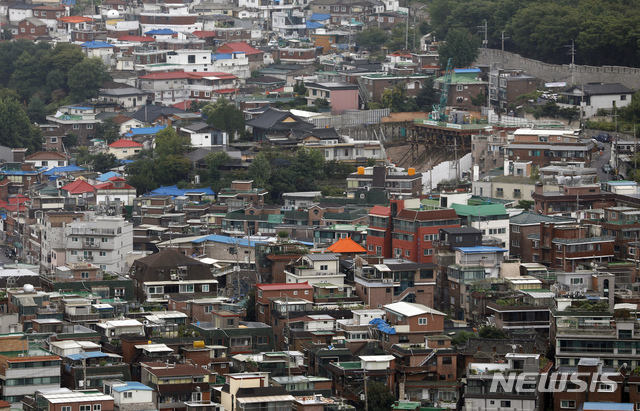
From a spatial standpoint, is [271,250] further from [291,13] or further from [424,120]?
[291,13]

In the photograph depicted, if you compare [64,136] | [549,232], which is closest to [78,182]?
[64,136]

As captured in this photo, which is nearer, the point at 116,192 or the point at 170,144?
the point at 116,192

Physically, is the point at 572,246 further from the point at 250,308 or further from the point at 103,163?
the point at 103,163

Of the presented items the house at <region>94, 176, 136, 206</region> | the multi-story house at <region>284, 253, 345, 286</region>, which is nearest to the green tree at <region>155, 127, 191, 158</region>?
the house at <region>94, 176, 136, 206</region>

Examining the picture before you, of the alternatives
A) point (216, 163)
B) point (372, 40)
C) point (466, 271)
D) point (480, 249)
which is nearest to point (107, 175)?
point (216, 163)

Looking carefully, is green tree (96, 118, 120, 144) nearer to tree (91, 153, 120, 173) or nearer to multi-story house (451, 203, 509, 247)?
tree (91, 153, 120, 173)

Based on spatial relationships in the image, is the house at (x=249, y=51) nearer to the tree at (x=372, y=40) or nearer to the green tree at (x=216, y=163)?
the tree at (x=372, y=40)

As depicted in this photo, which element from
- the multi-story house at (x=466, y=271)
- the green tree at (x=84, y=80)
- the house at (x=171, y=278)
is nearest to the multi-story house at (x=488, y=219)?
the multi-story house at (x=466, y=271)
